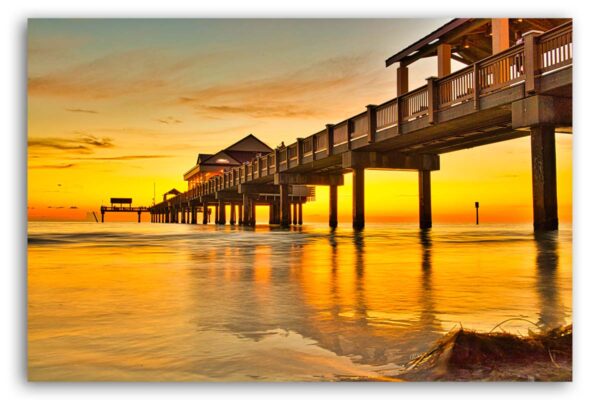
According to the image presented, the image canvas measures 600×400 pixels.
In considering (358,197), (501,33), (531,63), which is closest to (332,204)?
(358,197)

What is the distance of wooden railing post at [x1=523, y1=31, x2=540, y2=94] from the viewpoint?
12766mm

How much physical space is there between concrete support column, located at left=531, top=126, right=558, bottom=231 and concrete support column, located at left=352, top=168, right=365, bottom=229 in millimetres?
13870

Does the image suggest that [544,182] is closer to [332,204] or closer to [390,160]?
[390,160]

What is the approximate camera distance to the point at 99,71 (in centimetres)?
851

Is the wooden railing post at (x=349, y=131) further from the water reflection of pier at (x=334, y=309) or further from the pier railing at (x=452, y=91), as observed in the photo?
the water reflection of pier at (x=334, y=309)

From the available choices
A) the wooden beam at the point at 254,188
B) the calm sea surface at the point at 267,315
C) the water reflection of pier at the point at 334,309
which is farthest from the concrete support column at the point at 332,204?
the water reflection of pier at the point at 334,309

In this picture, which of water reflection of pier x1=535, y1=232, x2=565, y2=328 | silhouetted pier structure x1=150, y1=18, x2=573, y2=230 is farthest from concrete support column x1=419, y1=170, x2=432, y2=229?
water reflection of pier x1=535, y1=232, x2=565, y2=328

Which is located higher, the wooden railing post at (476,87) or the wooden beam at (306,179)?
the wooden railing post at (476,87)

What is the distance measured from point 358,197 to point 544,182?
48.2 ft

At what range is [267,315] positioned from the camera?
4.62 metres

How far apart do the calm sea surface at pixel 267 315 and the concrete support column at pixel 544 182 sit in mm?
4743

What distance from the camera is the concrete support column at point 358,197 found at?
26.8 m
